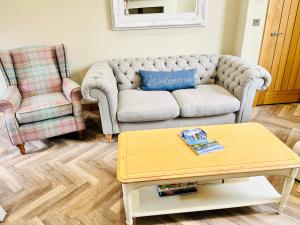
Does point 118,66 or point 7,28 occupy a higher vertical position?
point 7,28

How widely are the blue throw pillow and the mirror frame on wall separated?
0.61m

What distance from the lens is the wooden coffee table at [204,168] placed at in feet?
4.09

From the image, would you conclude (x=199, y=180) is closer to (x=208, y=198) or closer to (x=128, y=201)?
(x=208, y=198)

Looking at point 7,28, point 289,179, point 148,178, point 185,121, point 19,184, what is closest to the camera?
point 148,178

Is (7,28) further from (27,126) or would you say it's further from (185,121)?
(185,121)

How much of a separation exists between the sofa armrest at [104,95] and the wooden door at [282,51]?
1966 mm

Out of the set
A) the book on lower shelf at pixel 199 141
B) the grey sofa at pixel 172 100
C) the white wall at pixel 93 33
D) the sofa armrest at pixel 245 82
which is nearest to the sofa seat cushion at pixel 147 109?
the grey sofa at pixel 172 100

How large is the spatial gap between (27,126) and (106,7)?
157 centimetres

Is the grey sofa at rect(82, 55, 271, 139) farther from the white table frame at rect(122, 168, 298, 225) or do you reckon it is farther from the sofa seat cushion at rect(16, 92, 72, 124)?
the white table frame at rect(122, 168, 298, 225)

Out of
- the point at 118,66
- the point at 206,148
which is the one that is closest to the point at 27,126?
the point at 118,66

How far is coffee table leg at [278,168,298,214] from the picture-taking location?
1307mm

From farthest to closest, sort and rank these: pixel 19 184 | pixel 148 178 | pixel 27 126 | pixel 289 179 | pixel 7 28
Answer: pixel 7 28, pixel 27 126, pixel 19 184, pixel 289 179, pixel 148 178

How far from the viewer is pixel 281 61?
113 inches

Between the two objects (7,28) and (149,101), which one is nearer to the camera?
(149,101)
